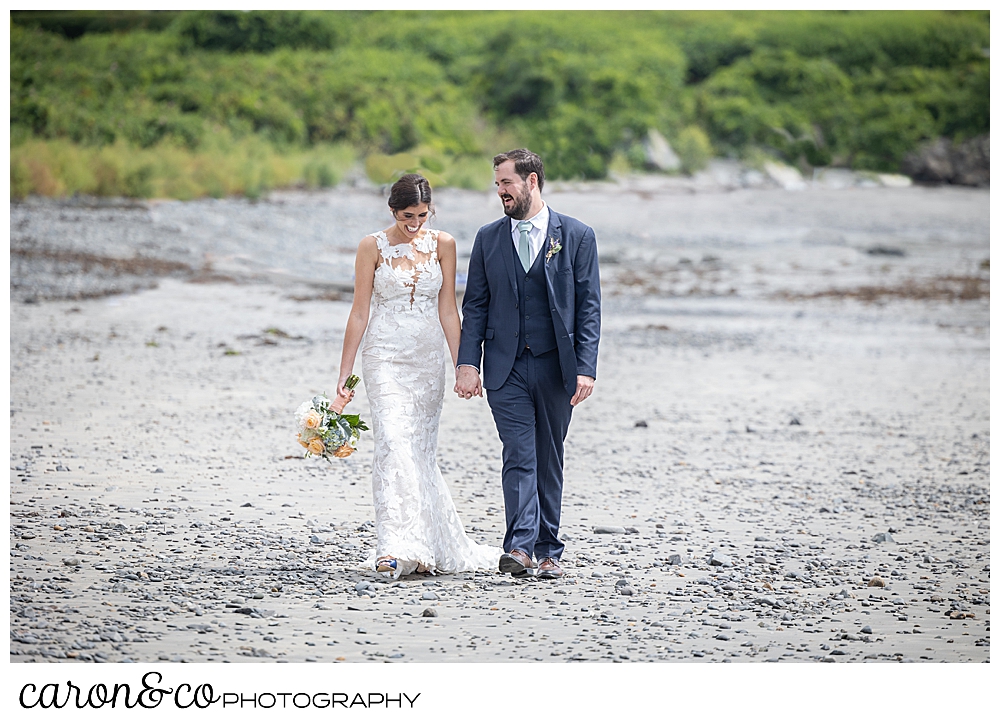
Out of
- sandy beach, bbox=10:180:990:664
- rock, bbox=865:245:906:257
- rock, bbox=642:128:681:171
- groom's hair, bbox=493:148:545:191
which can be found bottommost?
sandy beach, bbox=10:180:990:664

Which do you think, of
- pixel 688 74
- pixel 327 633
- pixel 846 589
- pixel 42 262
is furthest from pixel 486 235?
pixel 688 74

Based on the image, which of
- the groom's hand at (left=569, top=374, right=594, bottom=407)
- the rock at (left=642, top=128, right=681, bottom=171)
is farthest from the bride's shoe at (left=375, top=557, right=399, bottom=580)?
the rock at (left=642, top=128, right=681, bottom=171)

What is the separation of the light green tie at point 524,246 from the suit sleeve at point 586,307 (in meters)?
0.17

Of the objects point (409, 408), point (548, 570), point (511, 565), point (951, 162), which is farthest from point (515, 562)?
point (951, 162)

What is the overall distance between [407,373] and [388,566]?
720mm

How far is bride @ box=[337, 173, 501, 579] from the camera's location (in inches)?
183

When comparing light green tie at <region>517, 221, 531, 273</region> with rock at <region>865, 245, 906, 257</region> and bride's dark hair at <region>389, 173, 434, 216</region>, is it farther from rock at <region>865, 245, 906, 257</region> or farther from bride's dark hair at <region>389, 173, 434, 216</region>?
rock at <region>865, 245, 906, 257</region>

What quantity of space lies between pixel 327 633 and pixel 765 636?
4.77 feet

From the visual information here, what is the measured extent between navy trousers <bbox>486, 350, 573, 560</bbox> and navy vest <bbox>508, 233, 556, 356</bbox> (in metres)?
0.05

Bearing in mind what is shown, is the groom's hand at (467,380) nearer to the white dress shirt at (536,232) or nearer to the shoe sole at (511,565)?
the white dress shirt at (536,232)

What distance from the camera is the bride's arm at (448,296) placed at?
4695 mm

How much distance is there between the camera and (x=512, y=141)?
19.1m

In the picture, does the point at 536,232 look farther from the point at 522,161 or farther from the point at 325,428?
the point at 325,428

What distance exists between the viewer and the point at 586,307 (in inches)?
182
